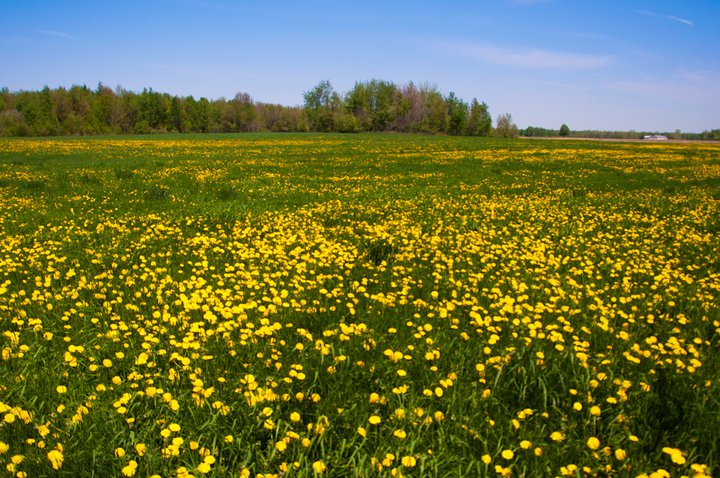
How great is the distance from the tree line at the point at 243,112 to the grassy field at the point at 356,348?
8618 centimetres

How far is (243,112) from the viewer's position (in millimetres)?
110438

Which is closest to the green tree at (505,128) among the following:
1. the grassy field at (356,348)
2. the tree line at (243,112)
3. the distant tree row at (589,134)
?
the tree line at (243,112)

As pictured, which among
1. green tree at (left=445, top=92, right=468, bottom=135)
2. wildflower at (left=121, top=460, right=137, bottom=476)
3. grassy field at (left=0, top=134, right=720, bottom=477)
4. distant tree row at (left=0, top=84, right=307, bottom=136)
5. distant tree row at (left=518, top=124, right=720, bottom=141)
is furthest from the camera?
distant tree row at (left=518, top=124, right=720, bottom=141)

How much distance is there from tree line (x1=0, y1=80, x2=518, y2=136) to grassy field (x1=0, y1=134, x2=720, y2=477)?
86.2 meters

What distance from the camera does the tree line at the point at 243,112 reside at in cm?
8706

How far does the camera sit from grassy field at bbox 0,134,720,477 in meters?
2.27

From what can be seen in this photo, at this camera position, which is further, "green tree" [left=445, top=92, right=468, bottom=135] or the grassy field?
"green tree" [left=445, top=92, right=468, bottom=135]

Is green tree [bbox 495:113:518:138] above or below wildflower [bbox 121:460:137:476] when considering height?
above

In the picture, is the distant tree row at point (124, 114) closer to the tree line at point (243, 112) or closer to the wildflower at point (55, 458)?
the tree line at point (243, 112)

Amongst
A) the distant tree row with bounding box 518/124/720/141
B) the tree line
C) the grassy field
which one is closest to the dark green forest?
the tree line

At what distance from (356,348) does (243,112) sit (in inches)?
4604

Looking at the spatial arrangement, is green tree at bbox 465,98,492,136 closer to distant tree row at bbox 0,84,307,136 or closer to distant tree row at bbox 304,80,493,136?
distant tree row at bbox 304,80,493,136

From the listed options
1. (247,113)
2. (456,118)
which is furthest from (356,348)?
(247,113)

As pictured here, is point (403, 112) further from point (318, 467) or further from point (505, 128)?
point (318, 467)
